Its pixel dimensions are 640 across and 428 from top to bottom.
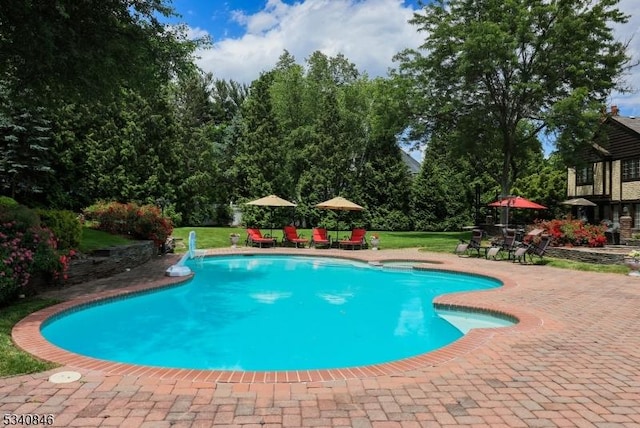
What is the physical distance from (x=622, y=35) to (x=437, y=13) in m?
9.69

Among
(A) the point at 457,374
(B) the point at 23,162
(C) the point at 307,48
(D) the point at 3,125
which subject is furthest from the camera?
(C) the point at 307,48

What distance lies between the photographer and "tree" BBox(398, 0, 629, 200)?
22.3 meters

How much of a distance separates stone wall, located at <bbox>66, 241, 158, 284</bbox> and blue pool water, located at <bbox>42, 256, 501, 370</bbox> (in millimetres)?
1773

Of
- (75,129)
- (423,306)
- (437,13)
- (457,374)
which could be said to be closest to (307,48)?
(437,13)

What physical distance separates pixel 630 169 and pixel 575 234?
40.1 feet

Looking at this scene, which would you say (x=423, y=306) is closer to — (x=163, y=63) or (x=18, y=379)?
(x=18, y=379)

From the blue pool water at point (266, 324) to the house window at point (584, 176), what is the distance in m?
20.4

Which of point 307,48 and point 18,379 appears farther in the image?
point 307,48

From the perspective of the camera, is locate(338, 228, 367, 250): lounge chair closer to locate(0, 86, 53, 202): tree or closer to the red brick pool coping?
the red brick pool coping

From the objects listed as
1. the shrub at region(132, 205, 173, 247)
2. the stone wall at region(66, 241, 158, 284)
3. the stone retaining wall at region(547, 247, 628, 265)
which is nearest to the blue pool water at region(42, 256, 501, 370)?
the stone wall at region(66, 241, 158, 284)

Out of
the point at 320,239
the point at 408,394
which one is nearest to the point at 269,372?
the point at 408,394

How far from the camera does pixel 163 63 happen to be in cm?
1148

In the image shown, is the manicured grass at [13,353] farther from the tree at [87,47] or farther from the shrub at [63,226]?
the tree at [87,47]

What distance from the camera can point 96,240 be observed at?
13.2 metres
